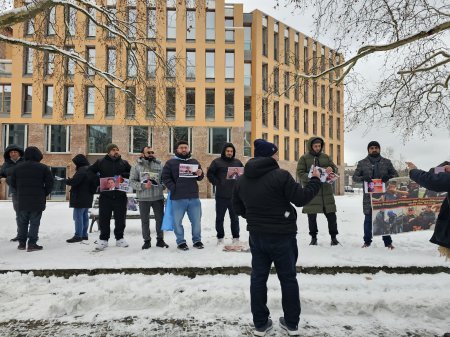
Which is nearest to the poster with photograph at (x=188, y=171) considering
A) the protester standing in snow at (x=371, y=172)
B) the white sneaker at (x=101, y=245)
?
the white sneaker at (x=101, y=245)

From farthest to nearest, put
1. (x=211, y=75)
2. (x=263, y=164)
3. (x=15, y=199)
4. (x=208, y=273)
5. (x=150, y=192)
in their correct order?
(x=211, y=75) < (x=15, y=199) < (x=150, y=192) < (x=208, y=273) < (x=263, y=164)

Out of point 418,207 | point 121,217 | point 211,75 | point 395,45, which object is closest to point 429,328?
point 418,207

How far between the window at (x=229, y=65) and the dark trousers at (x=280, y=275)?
27184mm

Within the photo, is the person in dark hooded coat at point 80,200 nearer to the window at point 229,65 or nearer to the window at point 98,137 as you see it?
the window at point 98,137

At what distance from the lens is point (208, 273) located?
16.3ft

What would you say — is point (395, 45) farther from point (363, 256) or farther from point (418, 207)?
point (363, 256)

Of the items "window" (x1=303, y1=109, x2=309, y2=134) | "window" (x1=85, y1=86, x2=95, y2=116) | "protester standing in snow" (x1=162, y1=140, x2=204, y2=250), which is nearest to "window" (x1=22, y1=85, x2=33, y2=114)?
"window" (x1=85, y1=86, x2=95, y2=116)

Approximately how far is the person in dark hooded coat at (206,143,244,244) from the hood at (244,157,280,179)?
3135 millimetres

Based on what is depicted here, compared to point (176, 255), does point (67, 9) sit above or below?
above

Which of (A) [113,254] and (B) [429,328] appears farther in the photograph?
(A) [113,254]

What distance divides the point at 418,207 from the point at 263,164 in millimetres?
5083

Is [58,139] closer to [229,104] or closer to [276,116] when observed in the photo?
[229,104]

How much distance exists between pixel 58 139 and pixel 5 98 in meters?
5.51

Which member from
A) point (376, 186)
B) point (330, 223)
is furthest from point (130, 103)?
point (376, 186)
